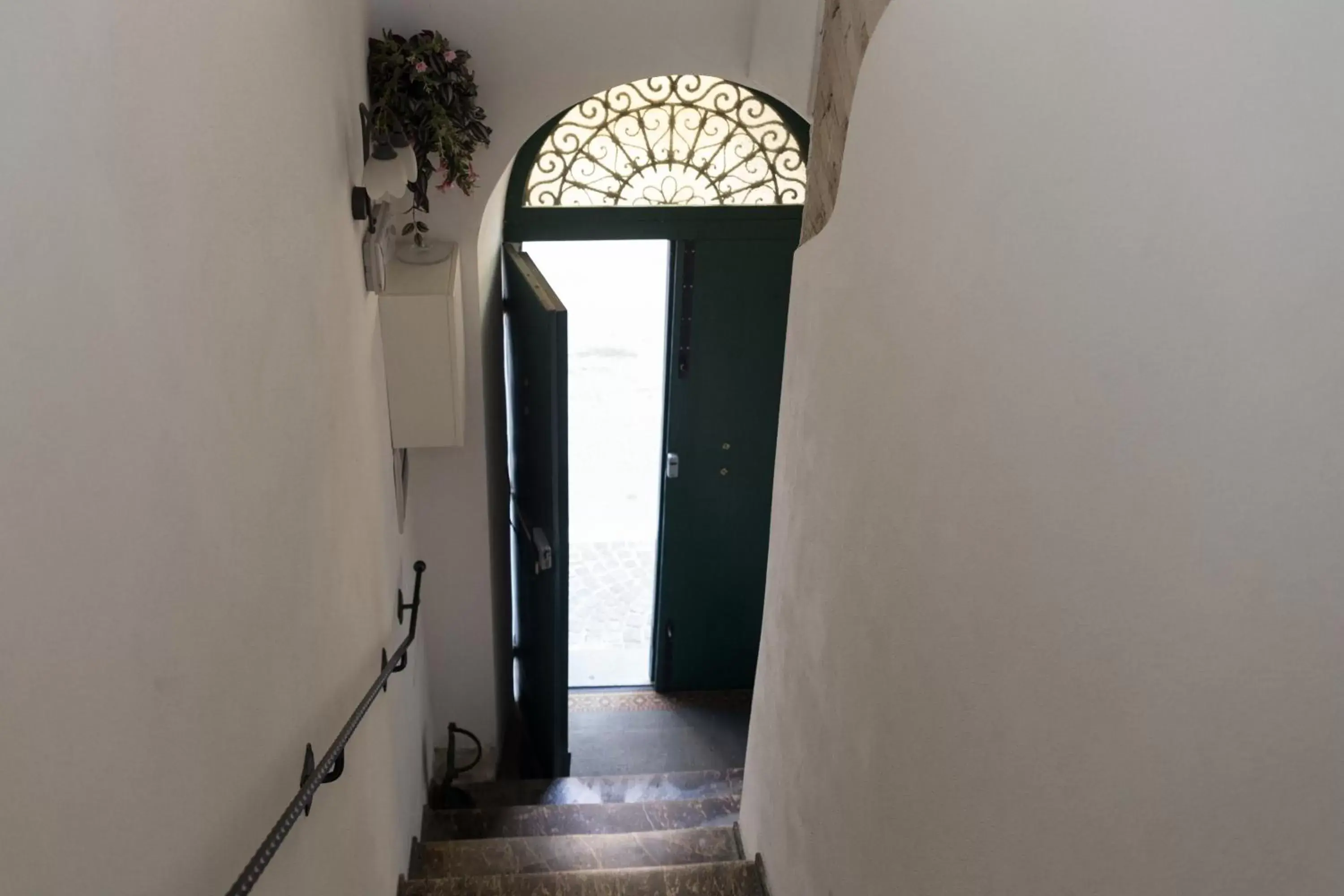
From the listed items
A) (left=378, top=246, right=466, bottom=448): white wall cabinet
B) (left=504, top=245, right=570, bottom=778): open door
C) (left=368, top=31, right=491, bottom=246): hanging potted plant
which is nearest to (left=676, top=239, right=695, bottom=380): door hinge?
(left=504, top=245, right=570, bottom=778): open door

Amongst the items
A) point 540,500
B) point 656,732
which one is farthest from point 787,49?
point 656,732

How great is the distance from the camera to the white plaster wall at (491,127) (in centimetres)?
319

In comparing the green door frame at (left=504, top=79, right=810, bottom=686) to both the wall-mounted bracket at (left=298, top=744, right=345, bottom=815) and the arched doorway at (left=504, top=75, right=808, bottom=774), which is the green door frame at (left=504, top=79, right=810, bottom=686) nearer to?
the arched doorway at (left=504, top=75, right=808, bottom=774)

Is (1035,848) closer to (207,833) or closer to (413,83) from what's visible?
(207,833)

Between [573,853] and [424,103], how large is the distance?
99.2 inches

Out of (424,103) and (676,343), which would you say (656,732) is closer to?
(676,343)

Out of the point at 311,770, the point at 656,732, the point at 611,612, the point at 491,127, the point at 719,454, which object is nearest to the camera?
the point at 311,770

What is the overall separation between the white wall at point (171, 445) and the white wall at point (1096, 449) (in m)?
1.12

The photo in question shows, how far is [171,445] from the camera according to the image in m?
1.40

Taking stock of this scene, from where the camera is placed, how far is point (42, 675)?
1047 mm

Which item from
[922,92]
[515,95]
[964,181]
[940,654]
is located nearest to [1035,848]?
[940,654]

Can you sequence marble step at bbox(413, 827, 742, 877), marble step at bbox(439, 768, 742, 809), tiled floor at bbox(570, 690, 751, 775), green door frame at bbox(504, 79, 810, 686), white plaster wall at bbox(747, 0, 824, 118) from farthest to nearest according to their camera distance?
tiled floor at bbox(570, 690, 751, 775) < marble step at bbox(439, 768, 742, 809) < green door frame at bbox(504, 79, 810, 686) < marble step at bbox(413, 827, 742, 877) < white plaster wall at bbox(747, 0, 824, 118)

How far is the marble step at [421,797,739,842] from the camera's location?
3.97 m

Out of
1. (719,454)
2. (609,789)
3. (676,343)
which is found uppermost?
(676,343)
